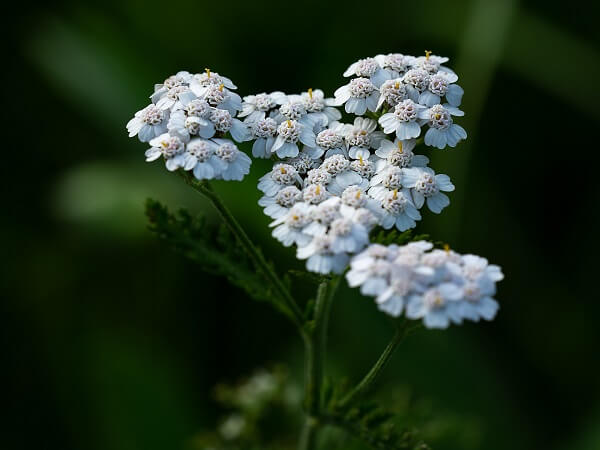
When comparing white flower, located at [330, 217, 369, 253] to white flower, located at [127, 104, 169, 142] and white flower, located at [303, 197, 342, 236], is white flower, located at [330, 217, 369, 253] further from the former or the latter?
white flower, located at [127, 104, 169, 142]

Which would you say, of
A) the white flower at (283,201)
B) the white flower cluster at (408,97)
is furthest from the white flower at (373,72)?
the white flower at (283,201)

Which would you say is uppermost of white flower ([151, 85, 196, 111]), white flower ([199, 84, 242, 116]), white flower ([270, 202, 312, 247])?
white flower ([199, 84, 242, 116])

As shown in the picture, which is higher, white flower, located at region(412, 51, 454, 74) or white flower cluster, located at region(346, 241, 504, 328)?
white flower, located at region(412, 51, 454, 74)

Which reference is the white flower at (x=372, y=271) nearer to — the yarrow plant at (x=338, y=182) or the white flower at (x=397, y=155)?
the yarrow plant at (x=338, y=182)

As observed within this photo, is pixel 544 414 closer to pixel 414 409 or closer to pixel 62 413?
pixel 414 409

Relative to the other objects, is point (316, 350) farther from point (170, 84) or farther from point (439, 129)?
point (170, 84)

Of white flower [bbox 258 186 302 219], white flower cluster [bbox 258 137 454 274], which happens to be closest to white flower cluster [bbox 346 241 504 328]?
white flower cluster [bbox 258 137 454 274]

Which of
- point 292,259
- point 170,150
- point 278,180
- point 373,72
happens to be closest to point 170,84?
point 170,150

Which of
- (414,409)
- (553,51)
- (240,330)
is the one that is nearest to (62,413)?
(240,330)
